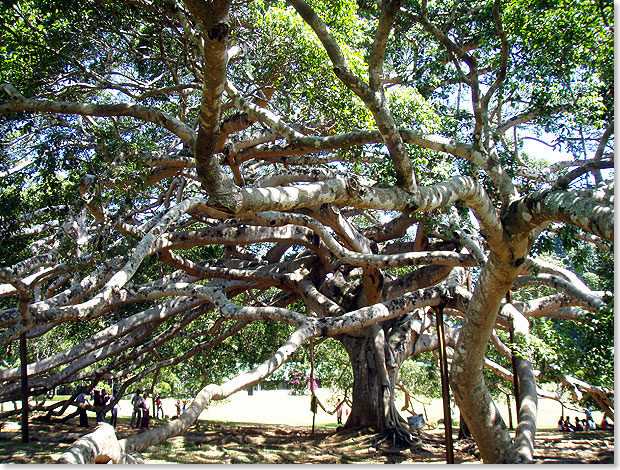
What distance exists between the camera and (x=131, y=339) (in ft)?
31.8

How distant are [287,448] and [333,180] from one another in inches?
252

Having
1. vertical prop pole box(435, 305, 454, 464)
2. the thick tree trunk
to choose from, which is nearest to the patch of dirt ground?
the thick tree trunk

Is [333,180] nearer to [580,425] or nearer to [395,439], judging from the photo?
[395,439]

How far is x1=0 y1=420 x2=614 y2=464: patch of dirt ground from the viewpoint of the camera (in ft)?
24.9

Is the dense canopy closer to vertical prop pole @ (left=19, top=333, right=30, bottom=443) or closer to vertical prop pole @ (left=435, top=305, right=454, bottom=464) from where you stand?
vertical prop pole @ (left=19, top=333, right=30, bottom=443)

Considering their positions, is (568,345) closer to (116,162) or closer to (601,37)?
(601,37)

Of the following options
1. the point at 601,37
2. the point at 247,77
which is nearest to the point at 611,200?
the point at 601,37

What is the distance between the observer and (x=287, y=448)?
28.5 feet

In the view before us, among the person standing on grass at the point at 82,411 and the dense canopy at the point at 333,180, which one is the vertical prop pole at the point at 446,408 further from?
the person standing on grass at the point at 82,411

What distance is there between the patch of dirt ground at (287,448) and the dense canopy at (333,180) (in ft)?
2.42

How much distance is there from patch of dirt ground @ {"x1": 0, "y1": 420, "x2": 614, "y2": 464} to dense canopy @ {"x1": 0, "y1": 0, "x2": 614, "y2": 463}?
0.74m

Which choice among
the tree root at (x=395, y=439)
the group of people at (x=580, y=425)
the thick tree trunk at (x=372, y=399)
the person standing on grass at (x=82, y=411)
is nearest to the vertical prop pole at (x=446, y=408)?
the tree root at (x=395, y=439)

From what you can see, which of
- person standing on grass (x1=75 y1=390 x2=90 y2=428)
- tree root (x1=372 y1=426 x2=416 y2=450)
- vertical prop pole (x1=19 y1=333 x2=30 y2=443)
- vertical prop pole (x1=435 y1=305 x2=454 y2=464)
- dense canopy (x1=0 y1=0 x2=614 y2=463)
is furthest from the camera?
person standing on grass (x1=75 y1=390 x2=90 y2=428)

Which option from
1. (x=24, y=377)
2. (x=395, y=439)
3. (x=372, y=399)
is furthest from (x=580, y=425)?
(x=24, y=377)
